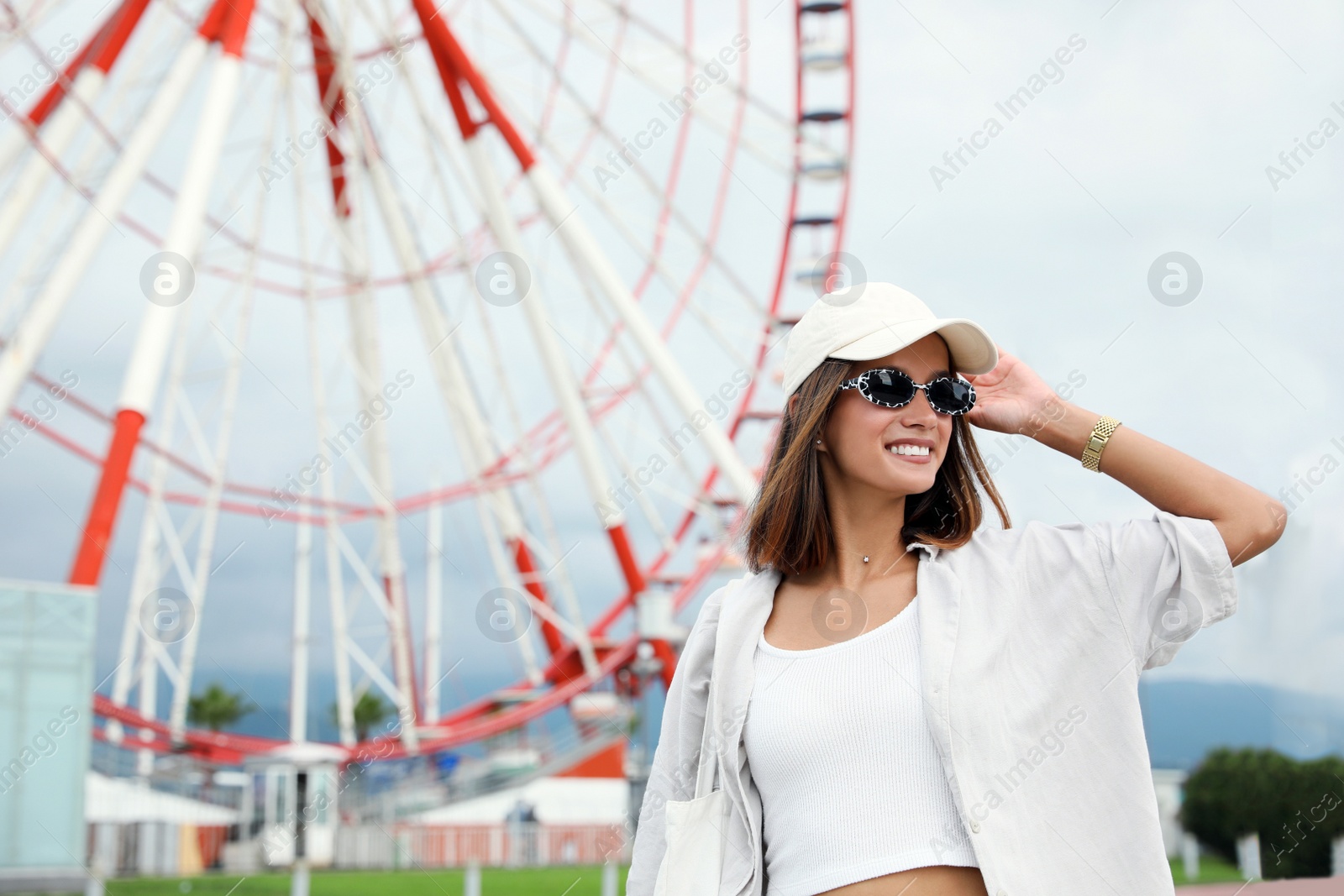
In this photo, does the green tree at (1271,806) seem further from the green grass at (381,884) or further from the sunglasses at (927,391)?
the green grass at (381,884)

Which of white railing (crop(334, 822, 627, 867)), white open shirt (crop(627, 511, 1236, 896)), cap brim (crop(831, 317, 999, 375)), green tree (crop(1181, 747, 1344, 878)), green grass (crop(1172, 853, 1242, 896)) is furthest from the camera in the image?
white railing (crop(334, 822, 627, 867))

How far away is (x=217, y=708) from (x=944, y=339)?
50.2 metres

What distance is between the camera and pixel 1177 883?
8.71 meters

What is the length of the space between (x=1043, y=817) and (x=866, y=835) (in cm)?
22

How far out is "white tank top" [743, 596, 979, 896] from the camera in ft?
5.36

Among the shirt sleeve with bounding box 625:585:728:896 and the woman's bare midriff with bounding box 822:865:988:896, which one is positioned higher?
the shirt sleeve with bounding box 625:585:728:896

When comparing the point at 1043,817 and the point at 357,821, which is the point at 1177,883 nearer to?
the point at 1043,817

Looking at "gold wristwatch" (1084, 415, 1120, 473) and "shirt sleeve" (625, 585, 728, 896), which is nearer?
"gold wristwatch" (1084, 415, 1120, 473)

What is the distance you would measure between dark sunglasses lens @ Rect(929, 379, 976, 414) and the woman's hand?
0.15ft

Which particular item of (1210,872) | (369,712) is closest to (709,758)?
(1210,872)

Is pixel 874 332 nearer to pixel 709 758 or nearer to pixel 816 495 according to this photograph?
pixel 816 495

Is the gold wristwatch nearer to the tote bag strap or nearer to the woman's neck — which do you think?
the woman's neck

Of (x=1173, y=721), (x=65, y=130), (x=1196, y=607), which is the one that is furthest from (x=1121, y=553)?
(x=65, y=130)

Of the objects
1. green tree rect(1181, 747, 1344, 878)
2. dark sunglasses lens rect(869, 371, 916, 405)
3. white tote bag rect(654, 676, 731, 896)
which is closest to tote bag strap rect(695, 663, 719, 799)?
white tote bag rect(654, 676, 731, 896)
